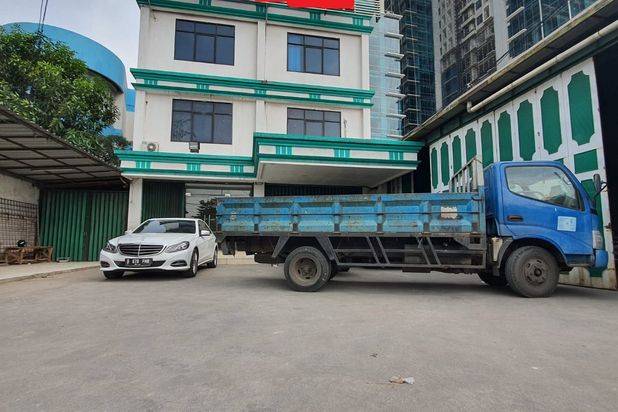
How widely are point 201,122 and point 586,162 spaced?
44.8ft

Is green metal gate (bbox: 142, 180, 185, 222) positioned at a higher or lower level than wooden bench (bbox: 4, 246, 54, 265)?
higher

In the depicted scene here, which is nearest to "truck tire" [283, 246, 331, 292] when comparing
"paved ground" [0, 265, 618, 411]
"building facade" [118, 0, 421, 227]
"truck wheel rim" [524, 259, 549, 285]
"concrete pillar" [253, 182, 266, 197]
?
"paved ground" [0, 265, 618, 411]

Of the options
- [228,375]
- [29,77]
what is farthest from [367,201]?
[29,77]

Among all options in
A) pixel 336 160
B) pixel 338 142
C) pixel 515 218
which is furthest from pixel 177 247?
pixel 515 218

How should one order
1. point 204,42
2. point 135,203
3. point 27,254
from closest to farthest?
point 27,254 < point 135,203 < point 204,42

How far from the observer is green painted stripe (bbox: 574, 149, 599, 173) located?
7.90 meters

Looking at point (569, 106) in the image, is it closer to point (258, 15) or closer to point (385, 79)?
point (258, 15)

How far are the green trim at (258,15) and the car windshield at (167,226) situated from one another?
11085mm

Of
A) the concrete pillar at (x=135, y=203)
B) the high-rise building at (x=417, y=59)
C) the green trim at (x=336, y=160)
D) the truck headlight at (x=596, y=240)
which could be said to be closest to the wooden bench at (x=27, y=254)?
the concrete pillar at (x=135, y=203)

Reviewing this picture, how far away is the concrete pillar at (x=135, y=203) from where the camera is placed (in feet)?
48.1

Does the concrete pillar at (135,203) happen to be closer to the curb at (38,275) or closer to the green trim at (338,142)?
the curb at (38,275)

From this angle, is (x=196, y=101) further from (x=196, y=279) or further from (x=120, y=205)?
(x=196, y=279)

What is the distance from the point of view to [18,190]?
1362 cm

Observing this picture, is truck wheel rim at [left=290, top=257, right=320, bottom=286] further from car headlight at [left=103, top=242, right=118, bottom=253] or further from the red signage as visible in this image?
the red signage
